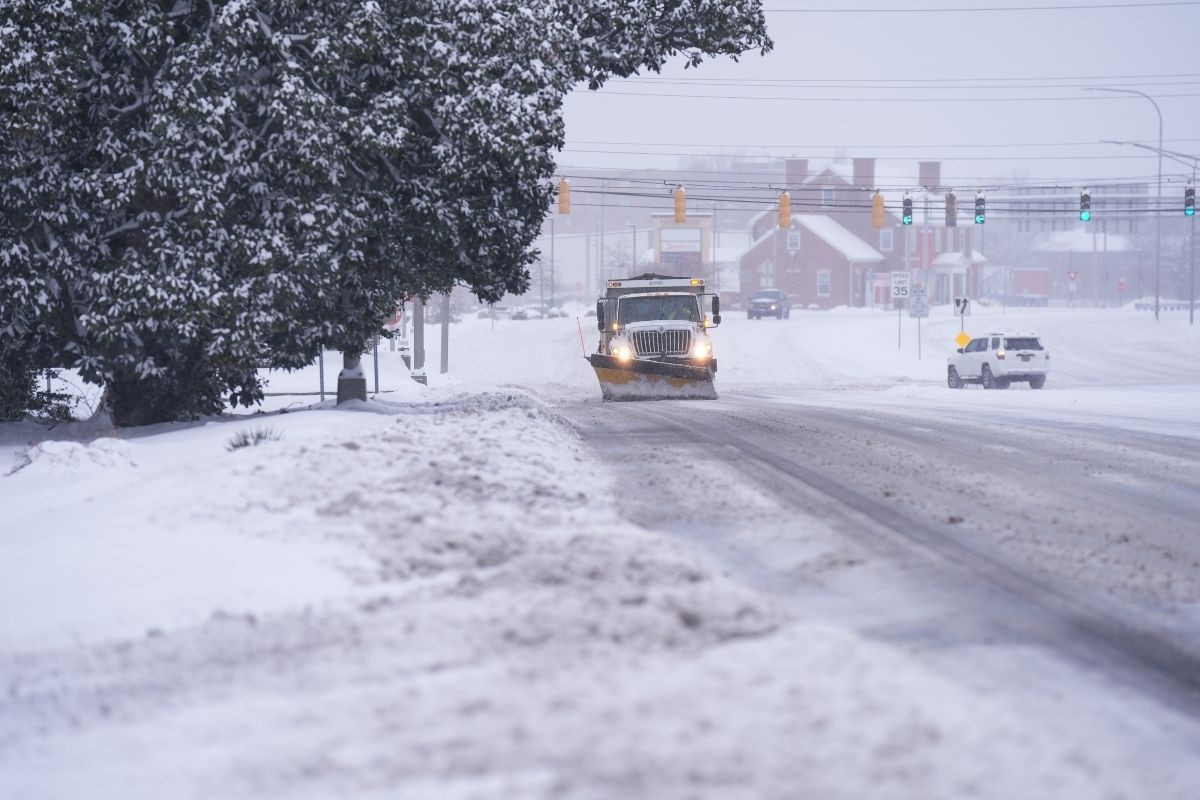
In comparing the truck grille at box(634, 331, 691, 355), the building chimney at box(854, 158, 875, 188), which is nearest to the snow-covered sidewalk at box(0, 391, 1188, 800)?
the truck grille at box(634, 331, 691, 355)

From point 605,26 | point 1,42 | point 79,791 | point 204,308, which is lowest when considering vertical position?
point 79,791

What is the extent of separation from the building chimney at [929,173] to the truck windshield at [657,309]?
312 feet

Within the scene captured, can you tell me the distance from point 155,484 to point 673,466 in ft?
16.6

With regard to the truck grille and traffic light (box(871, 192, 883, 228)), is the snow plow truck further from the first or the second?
traffic light (box(871, 192, 883, 228))

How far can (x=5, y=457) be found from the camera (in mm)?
15617

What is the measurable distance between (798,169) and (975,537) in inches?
4612

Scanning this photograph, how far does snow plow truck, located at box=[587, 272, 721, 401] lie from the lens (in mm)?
29641

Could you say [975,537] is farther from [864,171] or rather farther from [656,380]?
[864,171]

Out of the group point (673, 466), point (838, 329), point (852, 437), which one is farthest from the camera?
point (838, 329)

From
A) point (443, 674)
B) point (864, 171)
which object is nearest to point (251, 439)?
point (443, 674)

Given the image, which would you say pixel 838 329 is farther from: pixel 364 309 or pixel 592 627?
pixel 592 627

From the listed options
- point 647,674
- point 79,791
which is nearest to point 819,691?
point 647,674

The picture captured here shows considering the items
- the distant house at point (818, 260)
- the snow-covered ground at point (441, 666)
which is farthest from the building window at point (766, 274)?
the snow-covered ground at point (441, 666)

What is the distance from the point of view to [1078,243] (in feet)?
617
